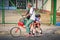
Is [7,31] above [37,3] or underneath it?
underneath

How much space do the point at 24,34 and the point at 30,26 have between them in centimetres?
88

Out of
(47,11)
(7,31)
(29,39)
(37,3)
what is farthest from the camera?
(37,3)

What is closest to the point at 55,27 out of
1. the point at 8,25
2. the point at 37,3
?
the point at 8,25

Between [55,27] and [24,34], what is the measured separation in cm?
326

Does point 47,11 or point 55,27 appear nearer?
point 55,27

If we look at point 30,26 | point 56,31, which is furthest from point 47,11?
point 30,26

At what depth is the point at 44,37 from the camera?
39.9 ft

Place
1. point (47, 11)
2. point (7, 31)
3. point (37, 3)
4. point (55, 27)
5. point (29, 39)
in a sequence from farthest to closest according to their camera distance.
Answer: point (37, 3)
point (47, 11)
point (55, 27)
point (7, 31)
point (29, 39)

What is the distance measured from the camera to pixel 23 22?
40.1 ft

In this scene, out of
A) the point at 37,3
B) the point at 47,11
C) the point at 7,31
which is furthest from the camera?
the point at 37,3

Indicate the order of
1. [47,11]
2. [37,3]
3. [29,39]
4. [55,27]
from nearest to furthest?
[29,39] → [55,27] → [47,11] → [37,3]

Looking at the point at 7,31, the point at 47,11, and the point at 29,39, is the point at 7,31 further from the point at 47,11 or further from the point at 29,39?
the point at 47,11

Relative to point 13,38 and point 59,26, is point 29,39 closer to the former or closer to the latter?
point 13,38

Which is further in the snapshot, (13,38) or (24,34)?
(24,34)
